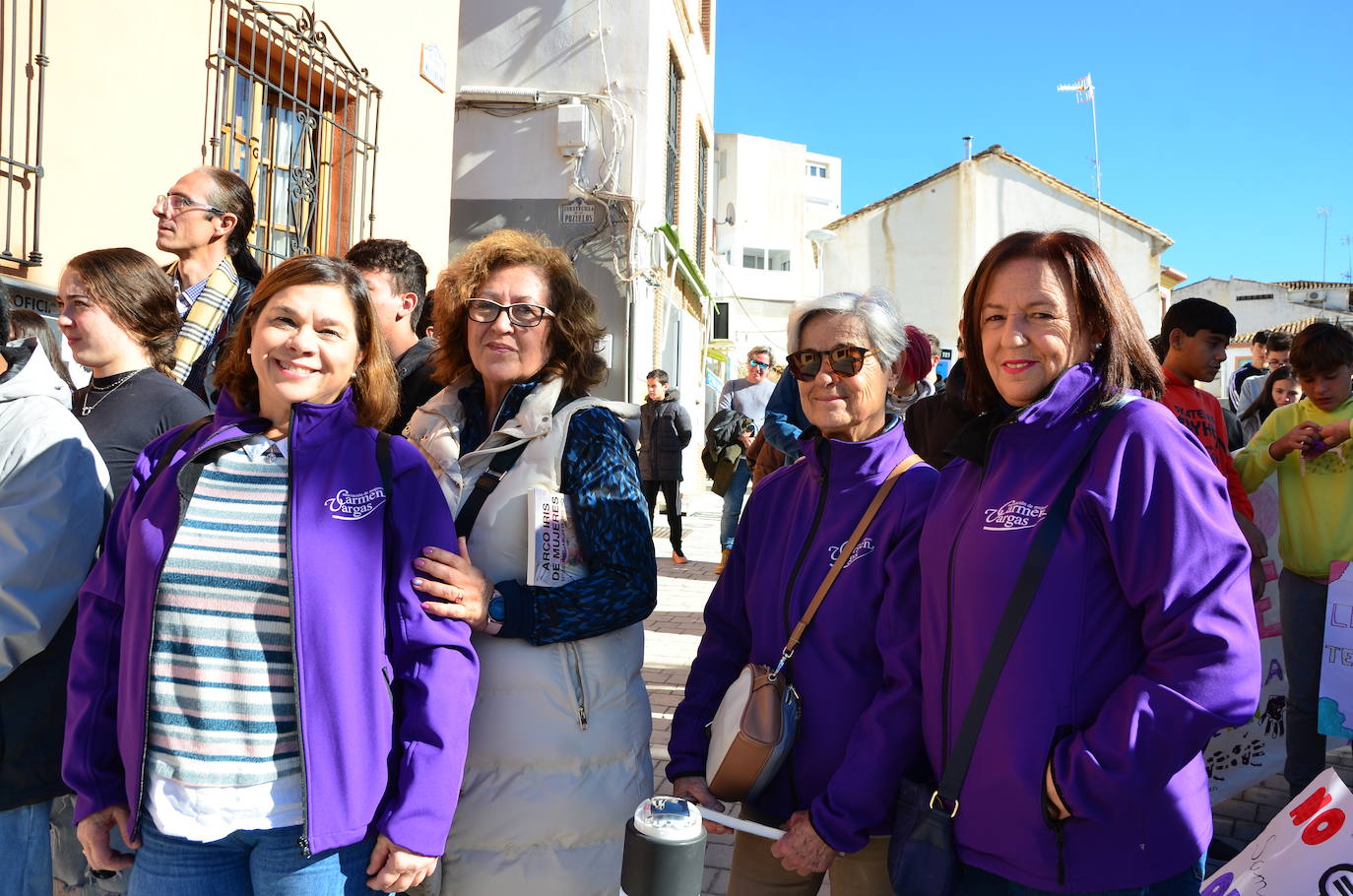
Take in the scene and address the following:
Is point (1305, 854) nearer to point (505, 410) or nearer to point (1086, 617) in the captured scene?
point (1086, 617)

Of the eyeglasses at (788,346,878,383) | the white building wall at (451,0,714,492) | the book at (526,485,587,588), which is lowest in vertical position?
the book at (526,485,587,588)

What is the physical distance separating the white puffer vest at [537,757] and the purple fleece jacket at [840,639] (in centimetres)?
20

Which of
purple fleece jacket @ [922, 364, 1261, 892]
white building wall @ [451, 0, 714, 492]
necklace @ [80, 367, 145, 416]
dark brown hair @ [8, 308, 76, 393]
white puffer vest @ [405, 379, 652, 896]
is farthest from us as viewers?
white building wall @ [451, 0, 714, 492]

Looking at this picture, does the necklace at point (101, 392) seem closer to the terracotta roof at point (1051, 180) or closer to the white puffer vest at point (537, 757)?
the white puffer vest at point (537, 757)

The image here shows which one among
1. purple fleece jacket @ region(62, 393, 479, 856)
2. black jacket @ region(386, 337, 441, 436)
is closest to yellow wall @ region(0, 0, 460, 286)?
black jacket @ region(386, 337, 441, 436)

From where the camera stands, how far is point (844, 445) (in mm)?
2207

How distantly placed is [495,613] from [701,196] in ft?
63.0

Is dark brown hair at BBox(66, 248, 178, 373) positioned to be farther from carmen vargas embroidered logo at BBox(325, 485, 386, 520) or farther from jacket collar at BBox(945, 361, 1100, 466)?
jacket collar at BBox(945, 361, 1100, 466)

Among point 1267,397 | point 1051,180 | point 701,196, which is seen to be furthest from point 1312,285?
point 1267,397

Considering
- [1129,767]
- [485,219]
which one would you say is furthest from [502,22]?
[1129,767]

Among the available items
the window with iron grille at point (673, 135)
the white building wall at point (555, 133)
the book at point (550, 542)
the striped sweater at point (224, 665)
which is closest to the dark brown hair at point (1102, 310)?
the book at point (550, 542)

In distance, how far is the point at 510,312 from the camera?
7.68 feet

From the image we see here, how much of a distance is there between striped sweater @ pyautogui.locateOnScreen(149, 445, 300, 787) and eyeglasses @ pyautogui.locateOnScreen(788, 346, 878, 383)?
1.15 meters

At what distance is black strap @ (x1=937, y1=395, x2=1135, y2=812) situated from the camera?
1681 millimetres
